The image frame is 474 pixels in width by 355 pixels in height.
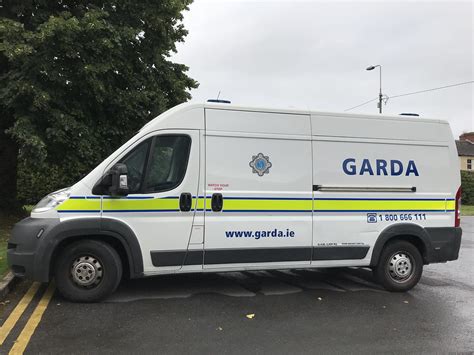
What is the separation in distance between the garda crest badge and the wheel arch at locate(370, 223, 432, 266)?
1953mm

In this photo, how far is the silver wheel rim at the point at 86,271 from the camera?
570cm

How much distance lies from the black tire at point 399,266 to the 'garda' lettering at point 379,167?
40.7 inches

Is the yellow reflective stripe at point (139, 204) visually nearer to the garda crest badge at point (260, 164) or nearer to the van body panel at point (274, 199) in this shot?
the van body panel at point (274, 199)

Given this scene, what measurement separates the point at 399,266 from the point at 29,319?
496 cm

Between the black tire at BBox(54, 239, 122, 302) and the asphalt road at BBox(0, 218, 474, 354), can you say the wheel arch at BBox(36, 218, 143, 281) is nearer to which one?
the black tire at BBox(54, 239, 122, 302)

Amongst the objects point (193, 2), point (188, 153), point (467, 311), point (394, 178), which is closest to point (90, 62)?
point (193, 2)

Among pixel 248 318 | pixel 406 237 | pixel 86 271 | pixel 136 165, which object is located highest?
pixel 136 165

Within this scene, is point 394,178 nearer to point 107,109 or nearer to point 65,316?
point 65,316

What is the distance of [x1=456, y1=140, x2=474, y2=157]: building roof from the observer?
62.7 m

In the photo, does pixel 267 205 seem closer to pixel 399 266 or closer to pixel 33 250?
pixel 399 266

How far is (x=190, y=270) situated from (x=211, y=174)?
126 centimetres

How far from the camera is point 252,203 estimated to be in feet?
20.2

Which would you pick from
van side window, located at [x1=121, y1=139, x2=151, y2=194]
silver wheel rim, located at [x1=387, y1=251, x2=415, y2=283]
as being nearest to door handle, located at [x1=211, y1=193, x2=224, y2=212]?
van side window, located at [x1=121, y1=139, x2=151, y2=194]

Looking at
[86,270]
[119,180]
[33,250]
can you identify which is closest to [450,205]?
[119,180]
